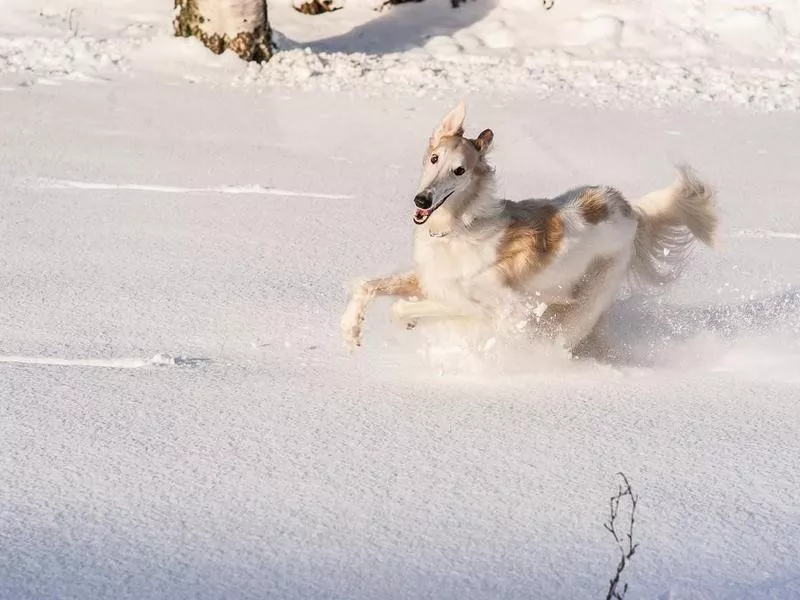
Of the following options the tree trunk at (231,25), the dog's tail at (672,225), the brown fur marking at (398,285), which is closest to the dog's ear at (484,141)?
the brown fur marking at (398,285)

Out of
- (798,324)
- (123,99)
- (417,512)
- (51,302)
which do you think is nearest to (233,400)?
(417,512)

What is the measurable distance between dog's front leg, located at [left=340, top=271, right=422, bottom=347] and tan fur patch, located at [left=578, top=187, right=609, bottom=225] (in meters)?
0.74

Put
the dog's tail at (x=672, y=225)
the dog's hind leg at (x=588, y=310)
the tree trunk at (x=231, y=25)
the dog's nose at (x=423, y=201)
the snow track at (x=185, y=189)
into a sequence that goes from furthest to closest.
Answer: the tree trunk at (x=231, y=25)
the snow track at (x=185, y=189)
the dog's tail at (x=672, y=225)
the dog's hind leg at (x=588, y=310)
the dog's nose at (x=423, y=201)

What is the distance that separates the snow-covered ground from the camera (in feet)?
9.87

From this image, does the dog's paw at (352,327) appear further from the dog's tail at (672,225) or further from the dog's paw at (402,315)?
the dog's tail at (672,225)

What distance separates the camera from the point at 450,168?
477cm

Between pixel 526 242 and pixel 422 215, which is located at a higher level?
pixel 422 215

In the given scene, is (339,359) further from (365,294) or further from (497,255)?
(497,255)

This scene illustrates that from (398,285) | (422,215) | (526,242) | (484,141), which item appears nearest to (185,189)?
(398,285)

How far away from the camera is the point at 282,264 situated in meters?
6.27

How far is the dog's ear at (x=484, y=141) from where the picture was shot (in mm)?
4953

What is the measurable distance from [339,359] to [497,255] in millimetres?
725

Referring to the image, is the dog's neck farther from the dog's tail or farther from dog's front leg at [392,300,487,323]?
the dog's tail

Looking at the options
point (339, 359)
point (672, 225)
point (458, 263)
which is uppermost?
point (458, 263)
